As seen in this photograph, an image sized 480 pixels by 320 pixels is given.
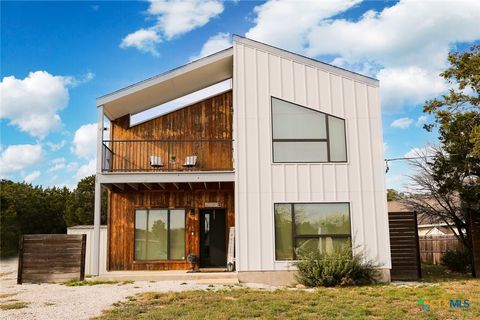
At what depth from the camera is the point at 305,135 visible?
40.1 ft

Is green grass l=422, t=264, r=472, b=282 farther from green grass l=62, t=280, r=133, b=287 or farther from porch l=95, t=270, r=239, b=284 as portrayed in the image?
green grass l=62, t=280, r=133, b=287

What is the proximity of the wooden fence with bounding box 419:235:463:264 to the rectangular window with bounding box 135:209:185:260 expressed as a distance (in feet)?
34.2

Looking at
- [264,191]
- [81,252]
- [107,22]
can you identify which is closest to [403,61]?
[264,191]

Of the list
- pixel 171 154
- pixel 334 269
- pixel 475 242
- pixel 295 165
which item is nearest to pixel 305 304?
pixel 334 269

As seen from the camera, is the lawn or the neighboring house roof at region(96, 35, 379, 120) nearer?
the lawn

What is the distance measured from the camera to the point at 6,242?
84.0 ft

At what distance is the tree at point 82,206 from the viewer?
2983 cm

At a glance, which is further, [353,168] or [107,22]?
[107,22]

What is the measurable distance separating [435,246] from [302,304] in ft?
39.7

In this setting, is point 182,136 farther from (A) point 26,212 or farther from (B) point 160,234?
(A) point 26,212

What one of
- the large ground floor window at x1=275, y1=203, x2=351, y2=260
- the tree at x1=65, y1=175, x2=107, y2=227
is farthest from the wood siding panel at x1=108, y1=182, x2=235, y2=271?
the tree at x1=65, y1=175, x2=107, y2=227

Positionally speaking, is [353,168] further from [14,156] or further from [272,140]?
[14,156]

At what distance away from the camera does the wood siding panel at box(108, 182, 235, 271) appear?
14.1 meters

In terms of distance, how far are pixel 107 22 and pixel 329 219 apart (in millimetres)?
9464
